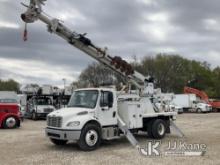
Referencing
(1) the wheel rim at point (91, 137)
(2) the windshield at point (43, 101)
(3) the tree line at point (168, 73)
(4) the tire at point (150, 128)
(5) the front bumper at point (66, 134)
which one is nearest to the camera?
(5) the front bumper at point (66, 134)

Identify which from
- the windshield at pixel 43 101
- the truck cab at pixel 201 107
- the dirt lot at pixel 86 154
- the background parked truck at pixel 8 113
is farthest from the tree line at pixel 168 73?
the dirt lot at pixel 86 154

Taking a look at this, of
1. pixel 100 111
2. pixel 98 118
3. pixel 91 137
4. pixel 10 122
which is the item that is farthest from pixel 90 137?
pixel 10 122

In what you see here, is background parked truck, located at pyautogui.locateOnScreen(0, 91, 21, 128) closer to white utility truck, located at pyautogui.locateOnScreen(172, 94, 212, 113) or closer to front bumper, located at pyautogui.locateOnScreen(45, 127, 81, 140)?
front bumper, located at pyautogui.locateOnScreen(45, 127, 81, 140)

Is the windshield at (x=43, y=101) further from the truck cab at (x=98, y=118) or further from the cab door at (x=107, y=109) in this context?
the cab door at (x=107, y=109)

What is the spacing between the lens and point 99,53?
15.8 meters

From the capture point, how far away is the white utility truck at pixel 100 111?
13258 millimetres

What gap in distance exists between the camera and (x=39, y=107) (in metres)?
33.3

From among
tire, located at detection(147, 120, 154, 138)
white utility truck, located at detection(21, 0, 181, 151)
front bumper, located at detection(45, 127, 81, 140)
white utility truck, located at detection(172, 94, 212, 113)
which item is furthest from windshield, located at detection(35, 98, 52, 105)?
white utility truck, located at detection(172, 94, 212, 113)

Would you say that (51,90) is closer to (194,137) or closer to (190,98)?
(194,137)

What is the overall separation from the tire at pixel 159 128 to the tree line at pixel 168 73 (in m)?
45.0

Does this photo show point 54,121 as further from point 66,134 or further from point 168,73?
point 168,73

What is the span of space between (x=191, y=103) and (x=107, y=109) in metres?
38.8

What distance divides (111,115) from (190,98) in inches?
1515

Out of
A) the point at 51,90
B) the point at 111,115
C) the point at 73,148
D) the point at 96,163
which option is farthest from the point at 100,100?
the point at 51,90
